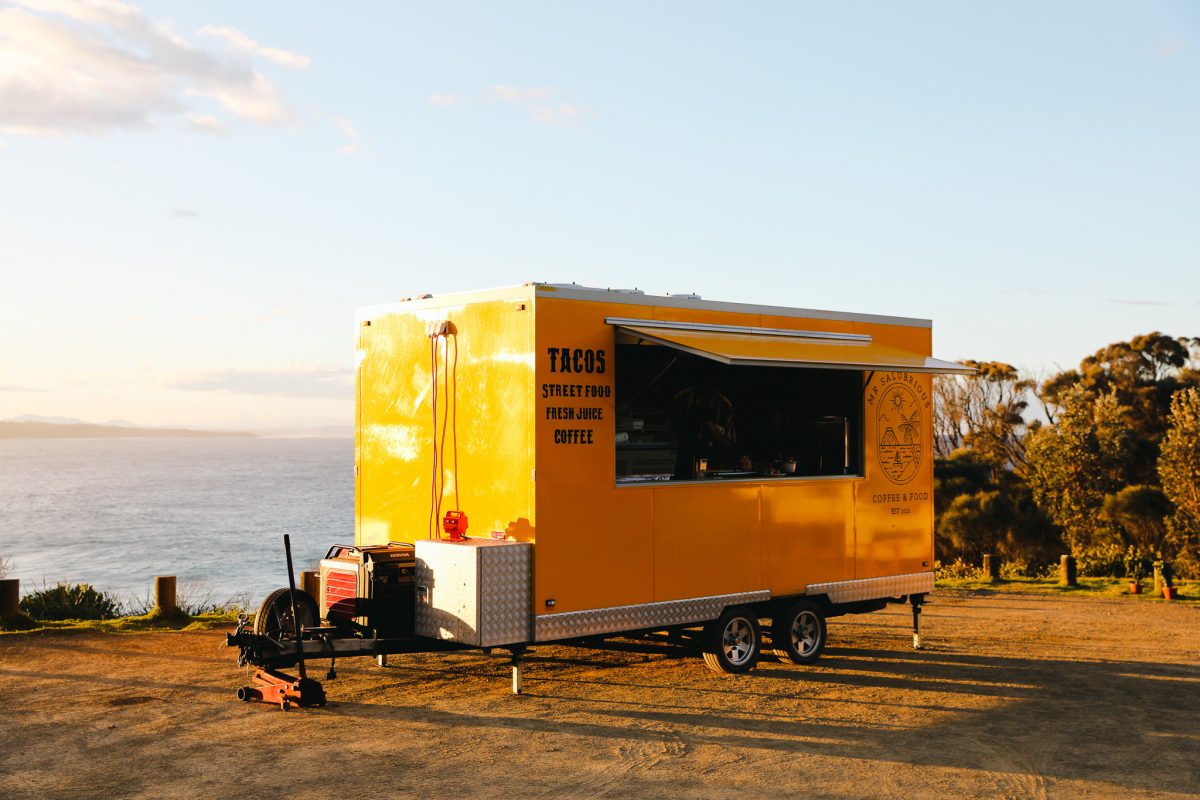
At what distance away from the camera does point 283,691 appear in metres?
8.85

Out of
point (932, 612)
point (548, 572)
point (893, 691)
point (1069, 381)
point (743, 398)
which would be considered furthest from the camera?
point (1069, 381)

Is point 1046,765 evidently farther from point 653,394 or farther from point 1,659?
point 1,659

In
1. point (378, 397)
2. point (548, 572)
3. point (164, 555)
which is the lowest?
point (164, 555)

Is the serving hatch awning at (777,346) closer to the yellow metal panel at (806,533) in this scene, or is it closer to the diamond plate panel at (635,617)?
the yellow metal panel at (806,533)

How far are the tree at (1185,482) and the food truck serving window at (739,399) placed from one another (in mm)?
16356

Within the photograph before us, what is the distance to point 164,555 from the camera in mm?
45906

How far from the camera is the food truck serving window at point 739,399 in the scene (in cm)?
1031

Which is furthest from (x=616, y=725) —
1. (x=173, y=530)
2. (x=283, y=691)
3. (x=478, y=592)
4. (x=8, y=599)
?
(x=173, y=530)

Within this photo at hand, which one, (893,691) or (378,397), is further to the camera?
(378,397)

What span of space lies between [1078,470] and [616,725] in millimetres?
24538

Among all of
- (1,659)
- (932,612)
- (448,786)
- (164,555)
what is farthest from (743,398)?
(164,555)

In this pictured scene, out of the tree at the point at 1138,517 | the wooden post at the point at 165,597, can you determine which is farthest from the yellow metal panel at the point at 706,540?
the tree at the point at 1138,517

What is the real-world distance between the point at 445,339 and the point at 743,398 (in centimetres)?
354

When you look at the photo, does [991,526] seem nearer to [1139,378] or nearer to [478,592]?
[1139,378]
